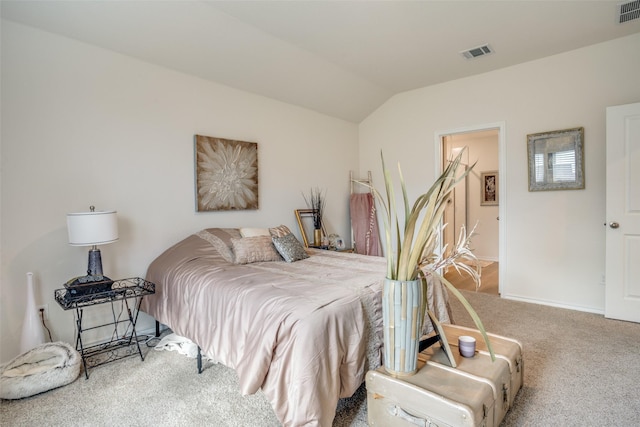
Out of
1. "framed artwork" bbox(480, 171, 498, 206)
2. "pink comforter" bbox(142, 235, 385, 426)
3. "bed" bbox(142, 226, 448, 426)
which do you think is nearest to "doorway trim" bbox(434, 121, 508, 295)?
"bed" bbox(142, 226, 448, 426)

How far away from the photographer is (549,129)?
3.72 meters

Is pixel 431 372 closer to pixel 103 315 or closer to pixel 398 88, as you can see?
pixel 103 315

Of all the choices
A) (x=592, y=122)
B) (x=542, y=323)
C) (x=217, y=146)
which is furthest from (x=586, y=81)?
(x=217, y=146)

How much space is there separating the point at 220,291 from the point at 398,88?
3.82m

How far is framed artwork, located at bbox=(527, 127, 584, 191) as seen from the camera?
355 centimetres

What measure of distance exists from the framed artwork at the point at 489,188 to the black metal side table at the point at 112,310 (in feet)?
20.2

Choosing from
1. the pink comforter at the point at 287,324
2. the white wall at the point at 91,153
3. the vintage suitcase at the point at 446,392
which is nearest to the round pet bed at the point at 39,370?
the white wall at the point at 91,153

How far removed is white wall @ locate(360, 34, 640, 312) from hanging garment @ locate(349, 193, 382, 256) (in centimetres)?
149

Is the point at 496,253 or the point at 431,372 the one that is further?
the point at 496,253

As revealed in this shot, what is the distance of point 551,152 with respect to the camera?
146 inches

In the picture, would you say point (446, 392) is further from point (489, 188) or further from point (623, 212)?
point (489, 188)

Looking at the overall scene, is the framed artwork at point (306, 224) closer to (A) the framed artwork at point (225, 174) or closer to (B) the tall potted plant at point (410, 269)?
(A) the framed artwork at point (225, 174)

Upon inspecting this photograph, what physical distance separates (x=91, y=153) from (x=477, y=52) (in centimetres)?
387

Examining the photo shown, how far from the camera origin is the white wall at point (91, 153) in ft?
7.82
